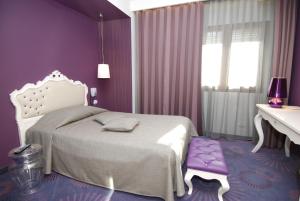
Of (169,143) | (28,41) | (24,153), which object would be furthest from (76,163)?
(28,41)

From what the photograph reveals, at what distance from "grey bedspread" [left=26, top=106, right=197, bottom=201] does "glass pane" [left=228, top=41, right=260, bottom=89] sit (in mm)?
1606

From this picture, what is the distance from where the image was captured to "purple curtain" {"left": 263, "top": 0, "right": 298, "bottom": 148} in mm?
2604

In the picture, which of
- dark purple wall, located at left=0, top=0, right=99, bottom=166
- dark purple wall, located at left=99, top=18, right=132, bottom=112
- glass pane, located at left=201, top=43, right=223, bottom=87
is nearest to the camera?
dark purple wall, located at left=0, top=0, right=99, bottom=166

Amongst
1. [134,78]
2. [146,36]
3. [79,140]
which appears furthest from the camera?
[134,78]

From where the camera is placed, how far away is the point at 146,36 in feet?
11.1

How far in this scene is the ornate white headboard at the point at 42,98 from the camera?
84.6 inches

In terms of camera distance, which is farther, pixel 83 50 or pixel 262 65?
pixel 83 50

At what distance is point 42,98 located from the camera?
2381 mm

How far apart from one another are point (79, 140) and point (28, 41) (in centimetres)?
153

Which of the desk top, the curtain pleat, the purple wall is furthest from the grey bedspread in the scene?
the curtain pleat

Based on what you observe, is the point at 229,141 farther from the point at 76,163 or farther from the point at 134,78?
the point at 76,163

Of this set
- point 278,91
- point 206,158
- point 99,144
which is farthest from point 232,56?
point 99,144

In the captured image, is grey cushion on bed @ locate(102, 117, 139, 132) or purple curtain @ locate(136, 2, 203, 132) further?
purple curtain @ locate(136, 2, 203, 132)

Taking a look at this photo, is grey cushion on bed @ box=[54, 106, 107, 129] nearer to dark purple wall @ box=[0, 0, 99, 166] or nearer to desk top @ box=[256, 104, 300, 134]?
dark purple wall @ box=[0, 0, 99, 166]
